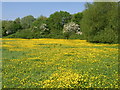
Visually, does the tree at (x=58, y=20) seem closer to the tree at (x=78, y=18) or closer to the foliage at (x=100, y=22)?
the tree at (x=78, y=18)

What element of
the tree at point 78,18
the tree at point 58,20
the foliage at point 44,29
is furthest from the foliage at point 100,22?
the tree at point 58,20

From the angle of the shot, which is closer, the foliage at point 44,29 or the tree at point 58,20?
the foliage at point 44,29

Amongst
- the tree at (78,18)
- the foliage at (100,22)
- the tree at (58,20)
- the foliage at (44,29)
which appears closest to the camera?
the foliage at (100,22)

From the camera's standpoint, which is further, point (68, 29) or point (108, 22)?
point (68, 29)

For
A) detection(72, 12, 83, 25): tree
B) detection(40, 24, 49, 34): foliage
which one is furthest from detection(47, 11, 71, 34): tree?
detection(72, 12, 83, 25): tree

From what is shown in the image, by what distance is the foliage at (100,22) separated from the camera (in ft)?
124

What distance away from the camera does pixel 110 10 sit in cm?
4034

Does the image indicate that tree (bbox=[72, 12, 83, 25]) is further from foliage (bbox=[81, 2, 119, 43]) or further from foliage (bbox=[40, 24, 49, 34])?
foliage (bbox=[81, 2, 119, 43])

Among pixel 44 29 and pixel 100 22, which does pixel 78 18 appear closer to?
pixel 44 29

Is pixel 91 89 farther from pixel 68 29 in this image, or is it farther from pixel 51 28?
pixel 51 28

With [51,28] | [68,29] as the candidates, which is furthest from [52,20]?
[68,29]

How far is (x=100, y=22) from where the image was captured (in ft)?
132

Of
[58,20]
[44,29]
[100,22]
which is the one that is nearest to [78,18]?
[58,20]

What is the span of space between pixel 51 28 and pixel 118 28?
4145cm
